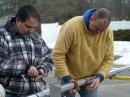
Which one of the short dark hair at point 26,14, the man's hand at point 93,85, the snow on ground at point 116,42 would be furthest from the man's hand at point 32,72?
the snow on ground at point 116,42

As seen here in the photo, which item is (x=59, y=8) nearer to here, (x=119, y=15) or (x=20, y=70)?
(x=119, y=15)

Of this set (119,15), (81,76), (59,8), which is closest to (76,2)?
(59,8)

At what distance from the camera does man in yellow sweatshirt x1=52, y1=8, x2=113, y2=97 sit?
4.73m

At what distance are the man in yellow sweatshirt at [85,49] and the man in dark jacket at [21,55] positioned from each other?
A: 47cm

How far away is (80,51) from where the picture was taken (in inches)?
194

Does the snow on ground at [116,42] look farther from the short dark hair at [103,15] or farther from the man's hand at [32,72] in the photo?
the man's hand at [32,72]

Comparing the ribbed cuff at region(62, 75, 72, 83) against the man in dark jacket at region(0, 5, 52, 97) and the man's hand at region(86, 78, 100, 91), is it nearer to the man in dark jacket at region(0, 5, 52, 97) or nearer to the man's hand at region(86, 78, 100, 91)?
the man's hand at region(86, 78, 100, 91)

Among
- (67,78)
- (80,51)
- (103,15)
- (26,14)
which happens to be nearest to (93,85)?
(67,78)

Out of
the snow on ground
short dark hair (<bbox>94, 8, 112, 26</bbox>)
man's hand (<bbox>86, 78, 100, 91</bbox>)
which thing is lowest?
the snow on ground

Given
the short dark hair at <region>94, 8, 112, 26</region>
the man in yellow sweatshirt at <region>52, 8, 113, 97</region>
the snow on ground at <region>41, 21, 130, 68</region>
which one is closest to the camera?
the short dark hair at <region>94, 8, 112, 26</region>

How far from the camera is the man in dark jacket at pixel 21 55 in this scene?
4.11 m

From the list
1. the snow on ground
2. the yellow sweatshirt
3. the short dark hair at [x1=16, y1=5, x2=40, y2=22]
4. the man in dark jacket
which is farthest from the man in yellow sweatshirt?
the snow on ground

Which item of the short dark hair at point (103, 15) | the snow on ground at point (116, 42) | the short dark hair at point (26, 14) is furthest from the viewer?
the snow on ground at point (116, 42)

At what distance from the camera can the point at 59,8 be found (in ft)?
156
